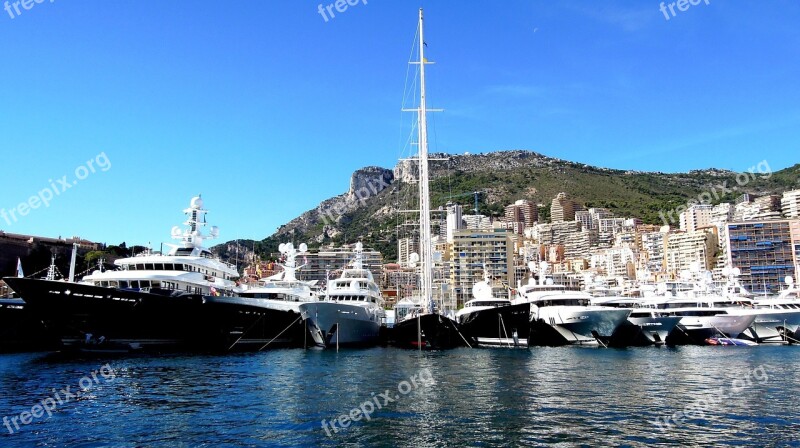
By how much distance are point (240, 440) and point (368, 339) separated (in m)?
40.4

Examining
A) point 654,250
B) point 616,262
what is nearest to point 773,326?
point 616,262

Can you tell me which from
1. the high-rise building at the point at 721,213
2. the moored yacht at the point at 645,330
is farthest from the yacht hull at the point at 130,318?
the high-rise building at the point at 721,213

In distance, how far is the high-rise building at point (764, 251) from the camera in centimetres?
12812

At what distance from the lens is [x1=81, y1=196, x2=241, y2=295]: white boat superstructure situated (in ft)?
160

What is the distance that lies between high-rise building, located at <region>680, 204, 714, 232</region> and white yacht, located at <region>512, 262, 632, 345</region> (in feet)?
496

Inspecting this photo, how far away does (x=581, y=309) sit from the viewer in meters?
54.1

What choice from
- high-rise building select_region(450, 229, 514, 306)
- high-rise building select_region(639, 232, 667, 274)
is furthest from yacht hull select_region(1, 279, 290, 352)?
high-rise building select_region(639, 232, 667, 274)

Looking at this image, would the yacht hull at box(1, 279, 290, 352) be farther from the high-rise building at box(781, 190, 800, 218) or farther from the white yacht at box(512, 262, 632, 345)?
the high-rise building at box(781, 190, 800, 218)

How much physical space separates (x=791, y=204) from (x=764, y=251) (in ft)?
194

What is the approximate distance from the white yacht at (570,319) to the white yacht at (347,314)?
14.4m

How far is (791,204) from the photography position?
177 metres

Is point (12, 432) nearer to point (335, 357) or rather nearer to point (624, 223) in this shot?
point (335, 357)

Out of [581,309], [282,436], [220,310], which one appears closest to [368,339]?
[220,310]

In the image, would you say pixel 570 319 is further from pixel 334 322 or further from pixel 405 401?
pixel 405 401
